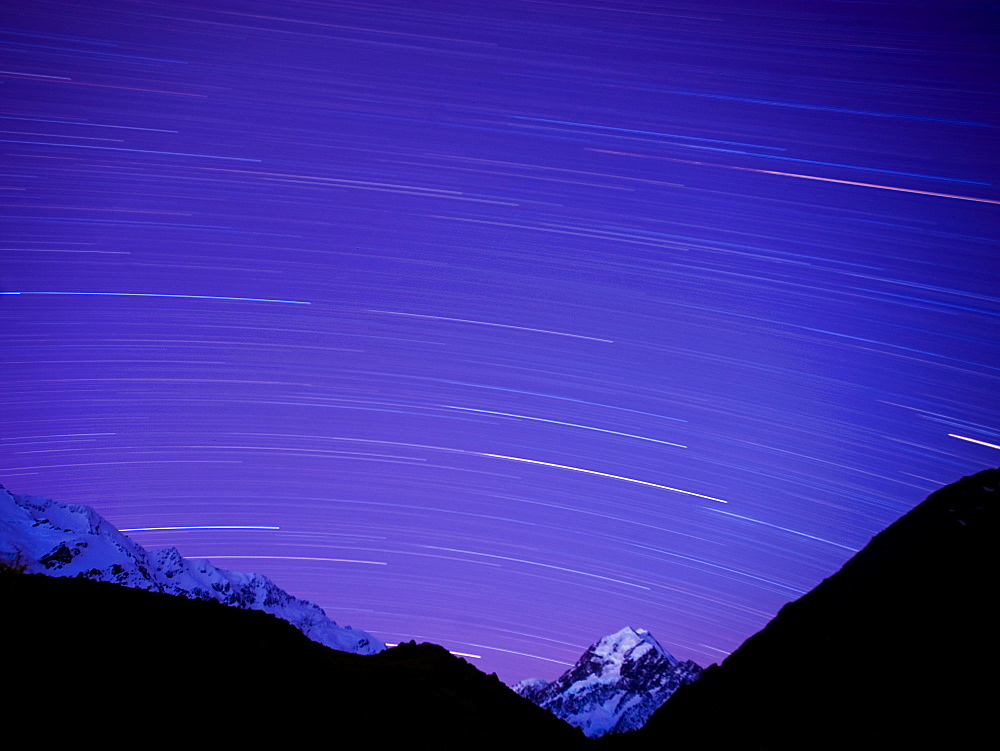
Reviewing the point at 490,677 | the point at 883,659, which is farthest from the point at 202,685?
the point at 883,659

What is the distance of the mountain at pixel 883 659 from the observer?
18594 millimetres

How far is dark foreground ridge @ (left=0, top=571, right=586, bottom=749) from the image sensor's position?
44.8ft

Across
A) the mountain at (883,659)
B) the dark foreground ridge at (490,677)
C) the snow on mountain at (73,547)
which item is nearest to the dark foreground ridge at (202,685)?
the dark foreground ridge at (490,677)

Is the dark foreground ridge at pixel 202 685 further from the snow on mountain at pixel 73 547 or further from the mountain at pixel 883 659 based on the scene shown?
the snow on mountain at pixel 73 547

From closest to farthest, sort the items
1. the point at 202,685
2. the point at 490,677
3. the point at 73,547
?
the point at 202,685 < the point at 490,677 < the point at 73,547

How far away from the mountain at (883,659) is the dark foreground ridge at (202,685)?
7.22m

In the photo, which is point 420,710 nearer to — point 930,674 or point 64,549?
point 930,674

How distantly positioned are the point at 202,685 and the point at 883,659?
23348 millimetres

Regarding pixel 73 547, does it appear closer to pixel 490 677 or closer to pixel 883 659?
pixel 490 677

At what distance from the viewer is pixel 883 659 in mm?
21547

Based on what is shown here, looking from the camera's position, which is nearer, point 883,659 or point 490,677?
point 883,659

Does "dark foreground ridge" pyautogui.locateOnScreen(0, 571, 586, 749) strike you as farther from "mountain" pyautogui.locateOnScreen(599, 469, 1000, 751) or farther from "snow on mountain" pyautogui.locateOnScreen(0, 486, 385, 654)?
"snow on mountain" pyautogui.locateOnScreen(0, 486, 385, 654)

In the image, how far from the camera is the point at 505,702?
25203 mm

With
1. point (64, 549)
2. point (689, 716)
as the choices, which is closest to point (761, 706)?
point (689, 716)
